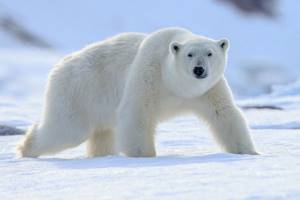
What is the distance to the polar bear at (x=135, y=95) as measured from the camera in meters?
5.57

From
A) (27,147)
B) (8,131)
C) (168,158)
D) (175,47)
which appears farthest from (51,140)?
(8,131)

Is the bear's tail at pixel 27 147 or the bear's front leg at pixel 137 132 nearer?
the bear's front leg at pixel 137 132

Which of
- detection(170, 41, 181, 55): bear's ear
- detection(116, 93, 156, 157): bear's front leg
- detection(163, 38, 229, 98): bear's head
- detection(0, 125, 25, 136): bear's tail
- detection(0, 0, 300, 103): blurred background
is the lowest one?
detection(116, 93, 156, 157): bear's front leg

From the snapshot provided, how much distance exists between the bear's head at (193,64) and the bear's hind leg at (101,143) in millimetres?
1009

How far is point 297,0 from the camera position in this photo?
34.4m

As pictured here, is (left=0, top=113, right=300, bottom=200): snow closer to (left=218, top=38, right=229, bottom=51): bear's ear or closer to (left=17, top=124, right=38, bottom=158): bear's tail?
(left=17, top=124, right=38, bottom=158): bear's tail

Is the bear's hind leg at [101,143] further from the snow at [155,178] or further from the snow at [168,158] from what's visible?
the snow at [155,178]

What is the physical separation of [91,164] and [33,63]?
1913 cm

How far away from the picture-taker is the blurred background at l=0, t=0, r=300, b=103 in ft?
82.7

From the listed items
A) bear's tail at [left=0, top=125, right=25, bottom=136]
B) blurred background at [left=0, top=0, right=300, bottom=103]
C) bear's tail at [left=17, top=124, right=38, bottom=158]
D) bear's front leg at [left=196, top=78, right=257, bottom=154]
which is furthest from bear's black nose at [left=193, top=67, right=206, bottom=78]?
blurred background at [left=0, top=0, right=300, bottom=103]

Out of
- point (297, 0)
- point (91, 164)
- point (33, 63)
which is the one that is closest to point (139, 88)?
point (91, 164)

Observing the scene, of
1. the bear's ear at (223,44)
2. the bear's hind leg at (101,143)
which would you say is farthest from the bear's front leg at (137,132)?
the bear's hind leg at (101,143)

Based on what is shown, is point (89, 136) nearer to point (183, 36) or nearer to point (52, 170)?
A: point (183, 36)

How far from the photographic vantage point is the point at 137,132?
5.57 m
